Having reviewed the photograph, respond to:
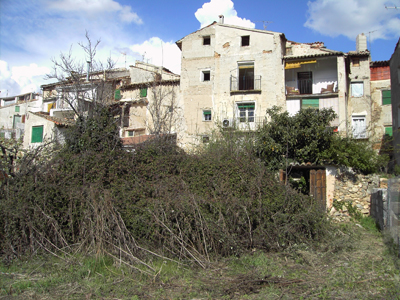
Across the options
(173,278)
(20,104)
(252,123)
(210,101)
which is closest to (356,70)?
(252,123)

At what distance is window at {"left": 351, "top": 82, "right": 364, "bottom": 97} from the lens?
25.1 metres

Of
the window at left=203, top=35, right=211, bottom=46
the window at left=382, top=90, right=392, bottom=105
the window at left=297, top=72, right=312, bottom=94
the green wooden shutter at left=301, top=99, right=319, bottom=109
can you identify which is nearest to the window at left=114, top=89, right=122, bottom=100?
the window at left=203, top=35, right=211, bottom=46

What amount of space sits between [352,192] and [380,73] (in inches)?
698

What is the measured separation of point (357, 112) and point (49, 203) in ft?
80.1

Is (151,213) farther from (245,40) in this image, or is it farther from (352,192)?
(245,40)

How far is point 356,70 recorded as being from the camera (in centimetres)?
2523

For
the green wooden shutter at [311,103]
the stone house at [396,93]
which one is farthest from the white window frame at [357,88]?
the stone house at [396,93]

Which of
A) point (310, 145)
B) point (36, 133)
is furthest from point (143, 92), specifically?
point (310, 145)

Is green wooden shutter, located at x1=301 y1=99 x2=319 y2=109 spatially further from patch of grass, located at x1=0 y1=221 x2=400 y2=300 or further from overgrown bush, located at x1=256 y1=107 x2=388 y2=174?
patch of grass, located at x1=0 y1=221 x2=400 y2=300

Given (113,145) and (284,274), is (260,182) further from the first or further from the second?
(113,145)

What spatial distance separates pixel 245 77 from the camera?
24.8 metres

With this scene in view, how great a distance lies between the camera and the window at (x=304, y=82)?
23500 mm

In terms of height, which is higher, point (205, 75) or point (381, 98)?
point (205, 75)

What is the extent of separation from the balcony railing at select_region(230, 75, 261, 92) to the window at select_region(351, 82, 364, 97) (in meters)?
8.32
